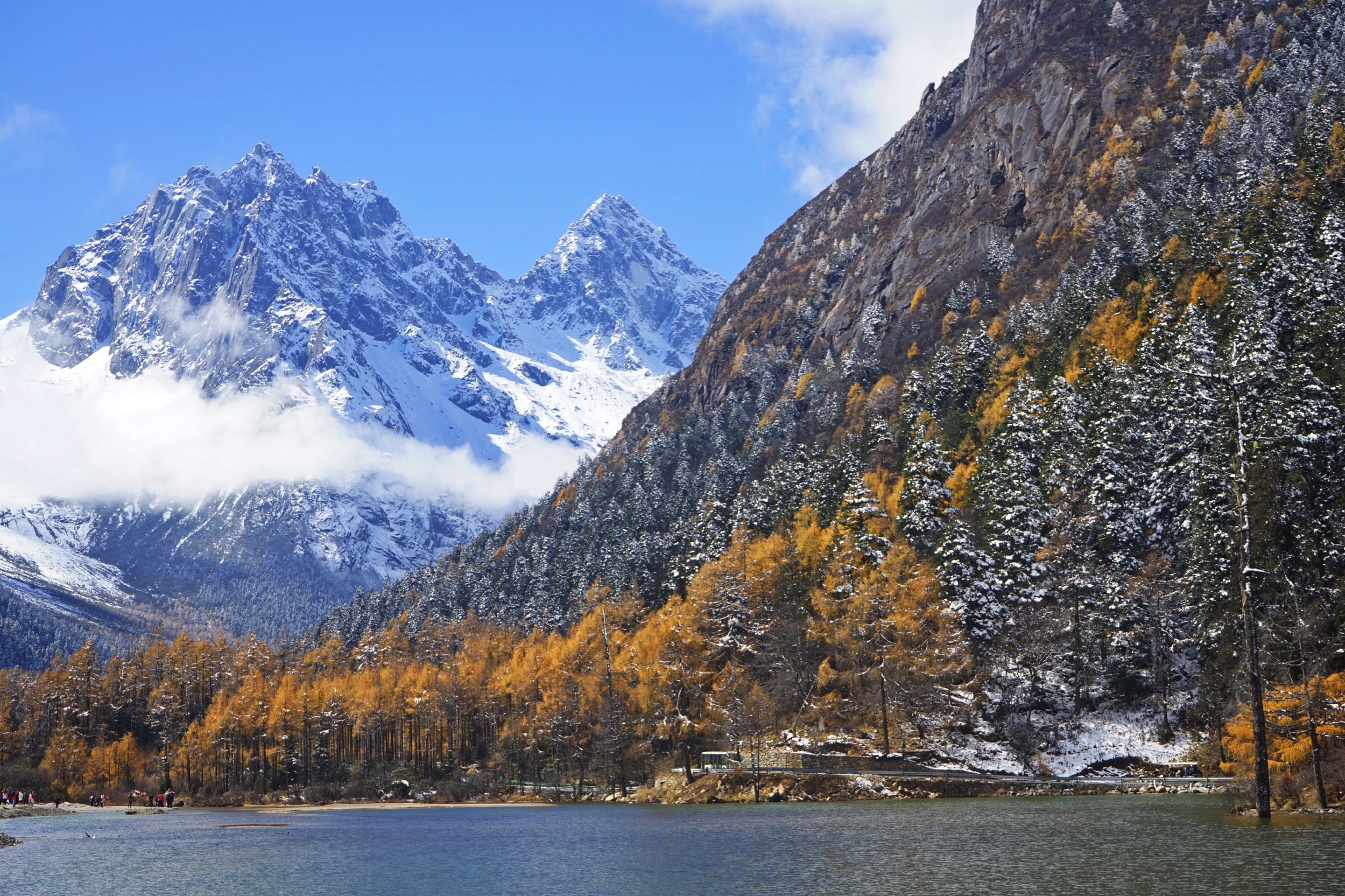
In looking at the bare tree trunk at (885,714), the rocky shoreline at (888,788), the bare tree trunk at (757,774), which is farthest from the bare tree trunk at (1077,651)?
the bare tree trunk at (757,774)

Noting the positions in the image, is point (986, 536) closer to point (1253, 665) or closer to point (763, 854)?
point (1253, 665)

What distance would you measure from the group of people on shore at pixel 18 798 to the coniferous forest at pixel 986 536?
525 centimetres

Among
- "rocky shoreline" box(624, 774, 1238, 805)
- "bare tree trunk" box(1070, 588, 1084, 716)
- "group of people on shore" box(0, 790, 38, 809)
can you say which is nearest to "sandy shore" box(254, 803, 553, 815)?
"rocky shoreline" box(624, 774, 1238, 805)

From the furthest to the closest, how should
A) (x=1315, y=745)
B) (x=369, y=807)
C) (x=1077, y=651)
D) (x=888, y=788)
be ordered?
1. (x=369, y=807)
2. (x=1077, y=651)
3. (x=888, y=788)
4. (x=1315, y=745)

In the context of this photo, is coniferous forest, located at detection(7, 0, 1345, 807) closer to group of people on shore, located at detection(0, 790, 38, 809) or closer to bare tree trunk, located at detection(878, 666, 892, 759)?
bare tree trunk, located at detection(878, 666, 892, 759)

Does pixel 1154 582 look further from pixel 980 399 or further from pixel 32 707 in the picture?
pixel 32 707

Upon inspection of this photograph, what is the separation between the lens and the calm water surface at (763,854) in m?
27.8

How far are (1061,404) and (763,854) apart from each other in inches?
2320

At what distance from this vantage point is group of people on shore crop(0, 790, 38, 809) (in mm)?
94812

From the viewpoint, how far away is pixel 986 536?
75.4 metres

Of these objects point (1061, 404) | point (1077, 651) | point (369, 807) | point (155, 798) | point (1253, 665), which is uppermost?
point (1061, 404)

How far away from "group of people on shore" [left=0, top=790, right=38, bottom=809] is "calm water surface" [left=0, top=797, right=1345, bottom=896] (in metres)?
42.2

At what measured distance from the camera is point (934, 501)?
268 ft

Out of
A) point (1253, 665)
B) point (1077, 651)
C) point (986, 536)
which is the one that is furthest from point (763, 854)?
point (986, 536)
